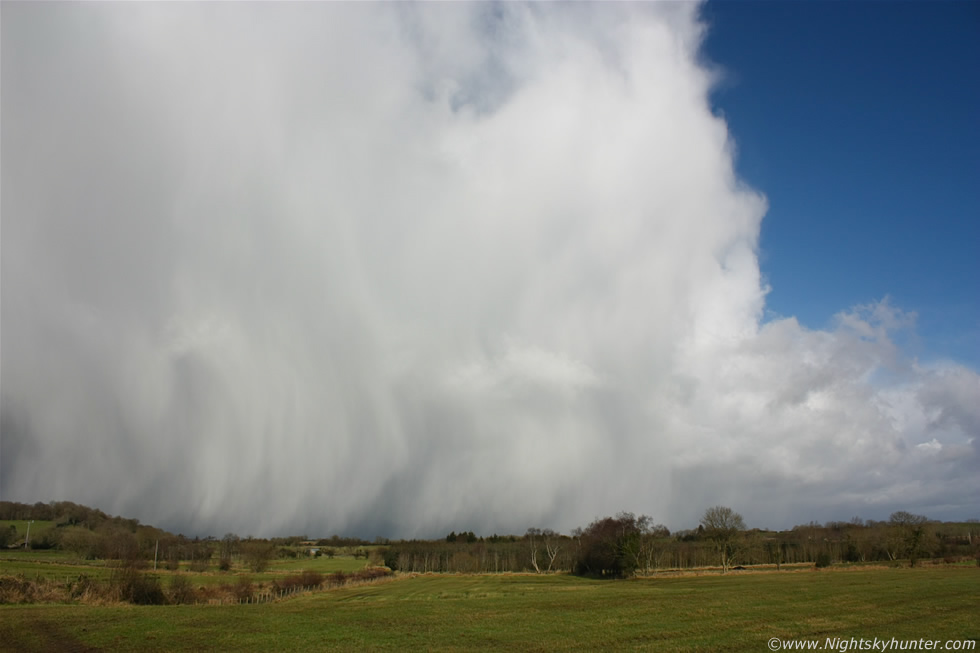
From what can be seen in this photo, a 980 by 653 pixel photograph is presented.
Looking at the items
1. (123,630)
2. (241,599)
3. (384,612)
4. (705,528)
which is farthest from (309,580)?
(705,528)

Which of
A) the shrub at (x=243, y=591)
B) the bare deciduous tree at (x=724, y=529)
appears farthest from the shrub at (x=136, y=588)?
the bare deciduous tree at (x=724, y=529)

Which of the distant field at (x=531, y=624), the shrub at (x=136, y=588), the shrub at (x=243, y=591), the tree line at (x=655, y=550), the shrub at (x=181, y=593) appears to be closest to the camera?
the distant field at (x=531, y=624)

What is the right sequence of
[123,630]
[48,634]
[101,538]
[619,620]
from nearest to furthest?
[48,634]
[123,630]
[619,620]
[101,538]

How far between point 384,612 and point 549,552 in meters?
151

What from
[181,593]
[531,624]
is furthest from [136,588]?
[531,624]

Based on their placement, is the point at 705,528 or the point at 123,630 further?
the point at 705,528

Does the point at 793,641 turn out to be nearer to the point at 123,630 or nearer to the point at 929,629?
the point at 929,629

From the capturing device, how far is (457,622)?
4266 centimetres

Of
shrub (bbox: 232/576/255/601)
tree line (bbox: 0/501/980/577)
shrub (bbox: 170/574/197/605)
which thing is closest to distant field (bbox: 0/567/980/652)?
shrub (bbox: 170/574/197/605)

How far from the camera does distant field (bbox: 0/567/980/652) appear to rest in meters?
31.4

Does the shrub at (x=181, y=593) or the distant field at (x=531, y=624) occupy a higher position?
the distant field at (x=531, y=624)

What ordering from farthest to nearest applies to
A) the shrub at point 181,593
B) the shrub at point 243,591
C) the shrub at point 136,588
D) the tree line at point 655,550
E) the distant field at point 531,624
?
1. the tree line at point 655,550
2. the shrub at point 243,591
3. the shrub at point 181,593
4. the shrub at point 136,588
5. the distant field at point 531,624

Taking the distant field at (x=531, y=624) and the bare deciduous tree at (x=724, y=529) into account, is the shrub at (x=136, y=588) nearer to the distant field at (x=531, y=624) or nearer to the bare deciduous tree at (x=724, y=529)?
the distant field at (x=531, y=624)

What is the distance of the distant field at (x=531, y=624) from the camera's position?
103ft
